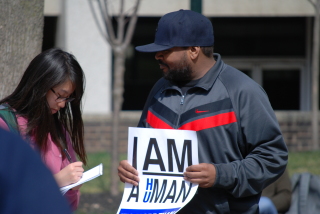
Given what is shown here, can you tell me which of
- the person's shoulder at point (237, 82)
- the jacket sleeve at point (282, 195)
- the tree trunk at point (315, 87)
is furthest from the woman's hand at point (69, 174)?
the tree trunk at point (315, 87)

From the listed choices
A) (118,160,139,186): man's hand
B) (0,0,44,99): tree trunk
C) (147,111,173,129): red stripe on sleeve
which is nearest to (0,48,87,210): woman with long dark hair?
(118,160,139,186): man's hand

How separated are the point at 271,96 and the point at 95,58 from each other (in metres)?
4.99

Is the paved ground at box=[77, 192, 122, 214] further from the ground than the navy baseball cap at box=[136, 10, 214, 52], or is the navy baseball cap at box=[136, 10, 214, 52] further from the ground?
the navy baseball cap at box=[136, 10, 214, 52]

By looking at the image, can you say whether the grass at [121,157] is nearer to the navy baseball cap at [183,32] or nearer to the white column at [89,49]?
the white column at [89,49]

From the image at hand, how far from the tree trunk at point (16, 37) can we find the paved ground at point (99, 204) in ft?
10.1

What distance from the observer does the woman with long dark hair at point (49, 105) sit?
2.66 m

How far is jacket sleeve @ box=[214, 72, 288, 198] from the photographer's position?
2635 millimetres

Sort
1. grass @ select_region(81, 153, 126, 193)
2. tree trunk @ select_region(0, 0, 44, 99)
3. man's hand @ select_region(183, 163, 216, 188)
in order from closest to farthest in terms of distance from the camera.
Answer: man's hand @ select_region(183, 163, 216, 188)
tree trunk @ select_region(0, 0, 44, 99)
grass @ select_region(81, 153, 126, 193)

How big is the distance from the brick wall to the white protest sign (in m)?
8.05

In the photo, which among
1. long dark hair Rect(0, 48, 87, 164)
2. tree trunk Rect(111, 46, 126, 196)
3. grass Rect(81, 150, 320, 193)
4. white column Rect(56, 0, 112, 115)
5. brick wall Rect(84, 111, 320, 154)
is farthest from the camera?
brick wall Rect(84, 111, 320, 154)

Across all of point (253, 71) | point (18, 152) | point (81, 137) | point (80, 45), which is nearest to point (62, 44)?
point (80, 45)

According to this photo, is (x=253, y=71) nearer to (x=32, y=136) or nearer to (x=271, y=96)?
(x=271, y=96)

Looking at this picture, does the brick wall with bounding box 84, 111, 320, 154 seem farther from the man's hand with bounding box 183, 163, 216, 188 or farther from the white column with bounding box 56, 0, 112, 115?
the man's hand with bounding box 183, 163, 216, 188

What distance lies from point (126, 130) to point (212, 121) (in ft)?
27.3
